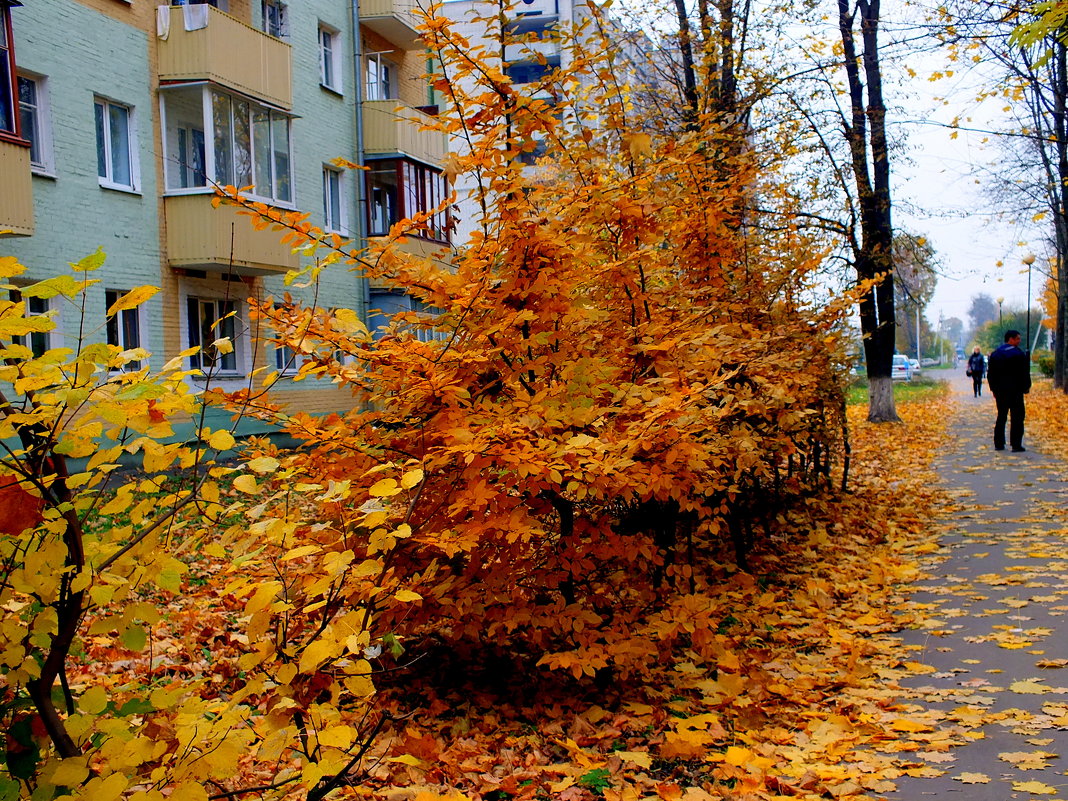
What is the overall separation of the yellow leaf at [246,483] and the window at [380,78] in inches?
830

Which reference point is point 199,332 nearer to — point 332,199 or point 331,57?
point 332,199

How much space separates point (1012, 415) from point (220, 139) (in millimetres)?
14039

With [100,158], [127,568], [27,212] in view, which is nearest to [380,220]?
[100,158]

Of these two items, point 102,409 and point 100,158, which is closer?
point 102,409

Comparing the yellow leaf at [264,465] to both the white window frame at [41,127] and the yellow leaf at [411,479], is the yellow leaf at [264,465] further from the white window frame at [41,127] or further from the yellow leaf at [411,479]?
the white window frame at [41,127]


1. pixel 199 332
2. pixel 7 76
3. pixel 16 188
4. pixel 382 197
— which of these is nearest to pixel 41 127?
pixel 7 76

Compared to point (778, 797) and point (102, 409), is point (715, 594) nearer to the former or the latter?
point (778, 797)

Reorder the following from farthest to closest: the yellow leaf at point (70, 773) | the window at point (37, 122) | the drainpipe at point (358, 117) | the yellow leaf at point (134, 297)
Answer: the drainpipe at point (358, 117)
the window at point (37, 122)
the yellow leaf at point (134, 297)
the yellow leaf at point (70, 773)

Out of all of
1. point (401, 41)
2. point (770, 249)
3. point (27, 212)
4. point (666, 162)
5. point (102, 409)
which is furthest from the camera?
point (401, 41)

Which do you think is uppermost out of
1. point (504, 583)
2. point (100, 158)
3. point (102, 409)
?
point (100, 158)

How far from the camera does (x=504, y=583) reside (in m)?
4.40

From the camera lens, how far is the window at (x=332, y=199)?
A: 20.5 m

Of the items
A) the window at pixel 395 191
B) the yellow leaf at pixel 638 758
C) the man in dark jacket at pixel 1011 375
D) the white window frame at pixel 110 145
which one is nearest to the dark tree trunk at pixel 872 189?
the man in dark jacket at pixel 1011 375

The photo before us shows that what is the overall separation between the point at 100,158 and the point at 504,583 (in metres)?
12.8
